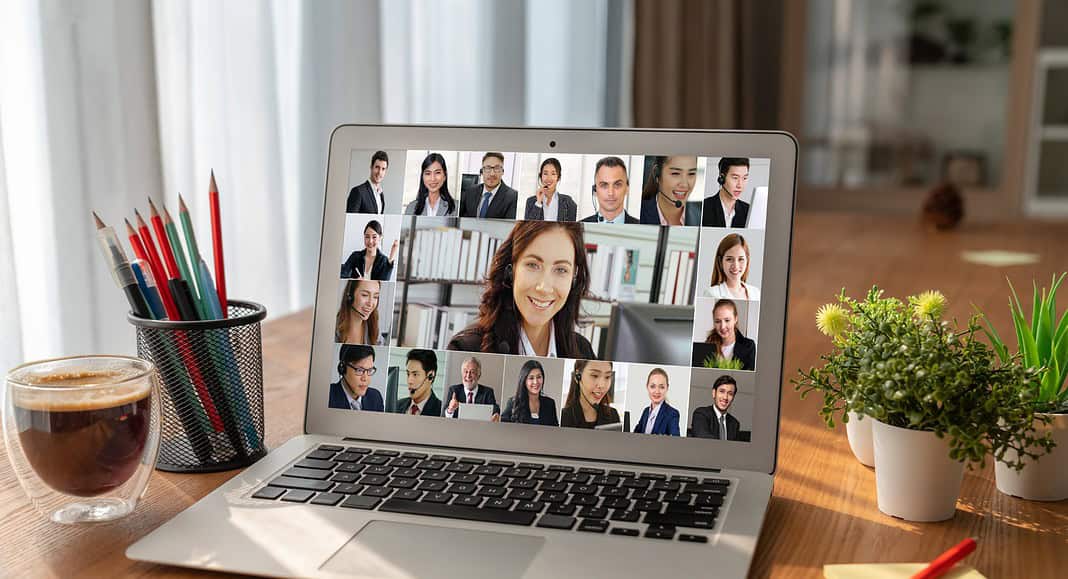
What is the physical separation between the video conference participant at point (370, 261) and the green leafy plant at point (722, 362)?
10.0 inches

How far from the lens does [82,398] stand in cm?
59

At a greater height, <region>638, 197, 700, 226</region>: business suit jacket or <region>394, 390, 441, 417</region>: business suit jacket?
<region>638, 197, 700, 226</region>: business suit jacket

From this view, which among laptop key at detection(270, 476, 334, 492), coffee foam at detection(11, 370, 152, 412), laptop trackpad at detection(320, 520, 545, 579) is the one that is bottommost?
laptop trackpad at detection(320, 520, 545, 579)

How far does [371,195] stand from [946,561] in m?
0.48

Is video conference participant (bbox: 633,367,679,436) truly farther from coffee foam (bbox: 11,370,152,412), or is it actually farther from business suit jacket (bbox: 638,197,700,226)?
coffee foam (bbox: 11,370,152,412)

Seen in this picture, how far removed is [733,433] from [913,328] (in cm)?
14

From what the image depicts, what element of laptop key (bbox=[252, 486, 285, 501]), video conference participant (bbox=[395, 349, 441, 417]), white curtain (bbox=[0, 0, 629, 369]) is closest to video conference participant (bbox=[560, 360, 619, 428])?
video conference participant (bbox=[395, 349, 441, 417])

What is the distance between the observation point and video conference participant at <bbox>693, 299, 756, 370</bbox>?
69cm

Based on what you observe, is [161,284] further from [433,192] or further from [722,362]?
[722,362]

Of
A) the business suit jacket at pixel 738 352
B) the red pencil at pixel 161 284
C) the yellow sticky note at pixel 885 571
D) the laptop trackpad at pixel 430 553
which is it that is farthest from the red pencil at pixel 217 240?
the yellow sticky note at pixel 885 571

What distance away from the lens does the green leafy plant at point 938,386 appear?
587 millimetres

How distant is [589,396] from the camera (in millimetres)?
712

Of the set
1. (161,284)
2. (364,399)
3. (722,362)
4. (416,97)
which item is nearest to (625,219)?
(722,362)

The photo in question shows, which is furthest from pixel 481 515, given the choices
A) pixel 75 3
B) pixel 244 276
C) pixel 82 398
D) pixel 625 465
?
pixel 244 276
